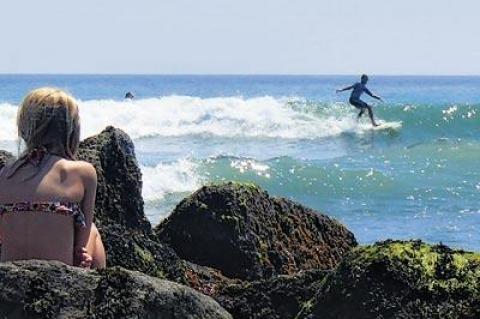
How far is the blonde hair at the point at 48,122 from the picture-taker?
3781 millimetres

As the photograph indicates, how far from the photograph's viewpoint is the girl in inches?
147

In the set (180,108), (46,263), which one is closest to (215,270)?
(46,263)

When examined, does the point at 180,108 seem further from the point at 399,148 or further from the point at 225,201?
the point at 225,201

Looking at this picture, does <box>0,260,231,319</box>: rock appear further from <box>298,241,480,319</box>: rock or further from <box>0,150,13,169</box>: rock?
<box>0,150,13,169</box>: rock

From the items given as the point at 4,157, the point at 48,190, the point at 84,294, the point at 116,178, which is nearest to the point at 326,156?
the point at 116,178

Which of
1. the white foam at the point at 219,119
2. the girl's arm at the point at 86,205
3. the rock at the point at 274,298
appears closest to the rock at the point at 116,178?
the rock at the point at 274,298

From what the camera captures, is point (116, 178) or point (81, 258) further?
point (116, 178)

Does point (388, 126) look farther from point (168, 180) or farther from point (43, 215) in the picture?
point (43, 215)

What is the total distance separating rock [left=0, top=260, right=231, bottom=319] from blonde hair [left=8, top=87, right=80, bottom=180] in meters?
0.76

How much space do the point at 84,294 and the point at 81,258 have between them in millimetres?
696

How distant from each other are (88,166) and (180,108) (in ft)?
129

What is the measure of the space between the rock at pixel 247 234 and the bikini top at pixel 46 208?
2.22m

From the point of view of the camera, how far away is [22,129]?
385 cm

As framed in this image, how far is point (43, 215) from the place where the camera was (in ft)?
12.3
